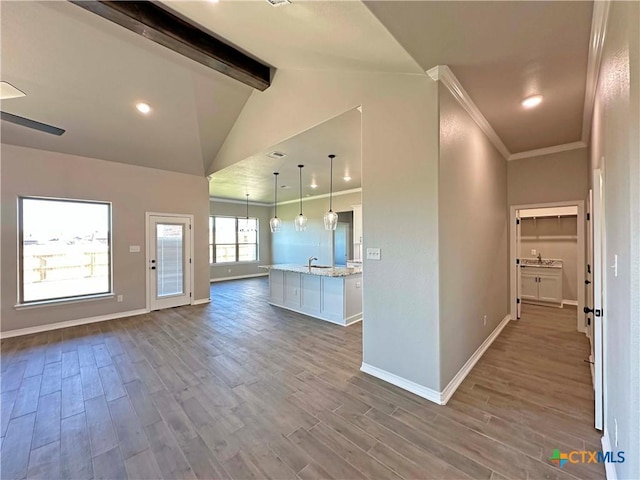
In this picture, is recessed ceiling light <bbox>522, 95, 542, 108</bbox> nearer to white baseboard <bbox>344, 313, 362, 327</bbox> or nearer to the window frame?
white baseboard <bbox>344, 313, 362, 327</bbox>

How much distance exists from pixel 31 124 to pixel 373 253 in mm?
5011

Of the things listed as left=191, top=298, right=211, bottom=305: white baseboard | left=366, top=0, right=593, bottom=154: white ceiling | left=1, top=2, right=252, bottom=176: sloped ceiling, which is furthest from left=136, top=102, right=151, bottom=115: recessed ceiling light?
left=191, top=298, right=211, bottom=305: white baseboard

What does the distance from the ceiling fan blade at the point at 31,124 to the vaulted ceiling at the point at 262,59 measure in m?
0.10

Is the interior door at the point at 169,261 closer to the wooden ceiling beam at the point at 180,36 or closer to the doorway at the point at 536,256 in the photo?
the wooden ceiling beam at the point at 180,36

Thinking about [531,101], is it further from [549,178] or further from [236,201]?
[236,201]

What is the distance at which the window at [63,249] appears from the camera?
4270 mm

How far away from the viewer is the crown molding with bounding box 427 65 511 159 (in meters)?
2.31

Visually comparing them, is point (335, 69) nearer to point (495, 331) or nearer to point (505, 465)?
point (505, 465)

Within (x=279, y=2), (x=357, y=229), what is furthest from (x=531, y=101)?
(x=357, y=229)

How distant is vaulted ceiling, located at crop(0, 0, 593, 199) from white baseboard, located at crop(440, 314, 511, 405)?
9.47ft

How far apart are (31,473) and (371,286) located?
2.82m

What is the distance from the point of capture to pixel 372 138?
9.10 feet

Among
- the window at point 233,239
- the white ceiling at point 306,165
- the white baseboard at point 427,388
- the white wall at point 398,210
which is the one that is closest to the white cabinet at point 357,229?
the white ceiling at point 306,165

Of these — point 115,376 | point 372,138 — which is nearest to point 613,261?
point 372,138
